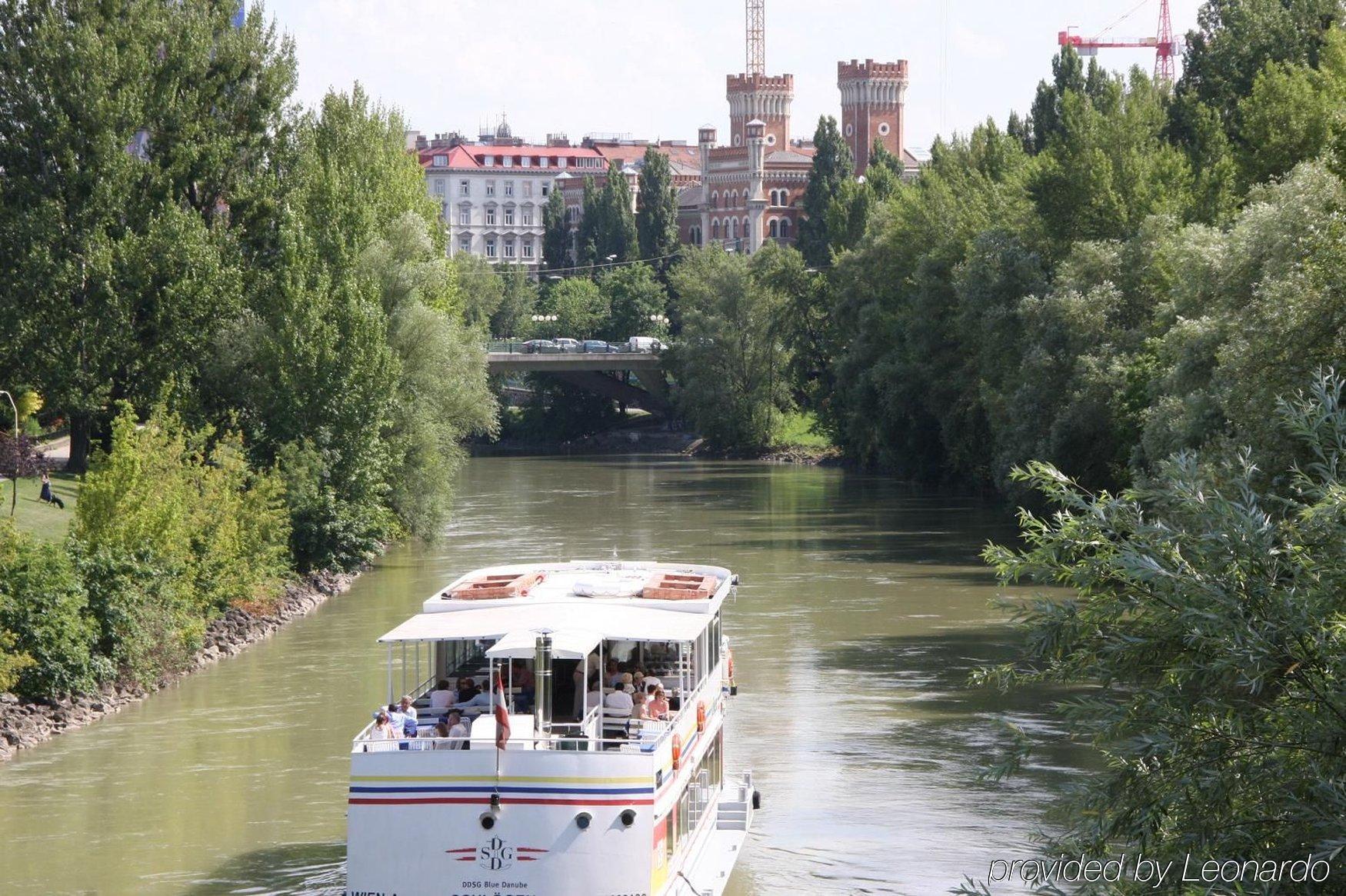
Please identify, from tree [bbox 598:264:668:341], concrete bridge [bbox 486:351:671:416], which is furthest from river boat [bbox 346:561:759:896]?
tree [bbox 598:264:668:341]

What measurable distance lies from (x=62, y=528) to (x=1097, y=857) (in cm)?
2995

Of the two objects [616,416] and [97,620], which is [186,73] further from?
[616,416]

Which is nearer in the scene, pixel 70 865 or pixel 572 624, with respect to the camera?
pixel 572 624

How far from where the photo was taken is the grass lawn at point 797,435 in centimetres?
9256

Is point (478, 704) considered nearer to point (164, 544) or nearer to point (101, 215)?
point (164, 544)

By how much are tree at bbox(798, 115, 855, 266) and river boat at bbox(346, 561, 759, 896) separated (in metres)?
94.5

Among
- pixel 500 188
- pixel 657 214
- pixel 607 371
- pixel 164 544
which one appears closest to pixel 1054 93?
pixel 607 371

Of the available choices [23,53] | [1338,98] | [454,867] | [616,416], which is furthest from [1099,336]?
[616,416]

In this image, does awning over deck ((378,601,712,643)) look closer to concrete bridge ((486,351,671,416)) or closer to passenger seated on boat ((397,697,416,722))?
passenger seated on boat ((397,697,416,722))

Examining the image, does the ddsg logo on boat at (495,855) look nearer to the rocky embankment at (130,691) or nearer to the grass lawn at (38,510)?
the rocky embankment at (130,691)

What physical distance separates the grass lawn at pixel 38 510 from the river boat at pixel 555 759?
734 inches

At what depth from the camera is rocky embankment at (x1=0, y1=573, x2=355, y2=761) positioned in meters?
26.7

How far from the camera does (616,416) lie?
111 meters

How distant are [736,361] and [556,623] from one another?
75.4 m
